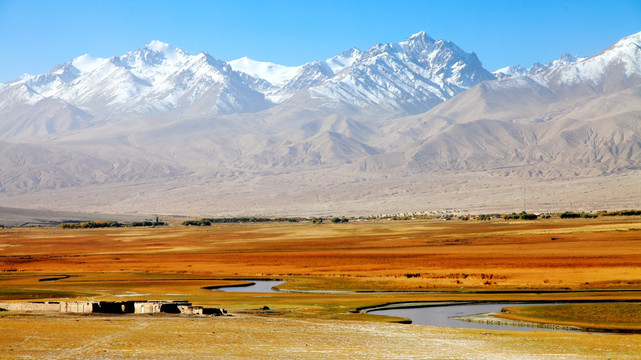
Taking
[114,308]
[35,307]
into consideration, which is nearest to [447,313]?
[114,308]

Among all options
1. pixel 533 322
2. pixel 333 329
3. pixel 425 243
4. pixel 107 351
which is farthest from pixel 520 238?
pixel 107 351

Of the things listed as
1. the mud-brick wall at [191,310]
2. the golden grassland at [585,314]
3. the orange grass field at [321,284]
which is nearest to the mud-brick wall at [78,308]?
the orange grass field at [321,284]

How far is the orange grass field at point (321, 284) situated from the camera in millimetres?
26141

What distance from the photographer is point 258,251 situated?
92.0 m

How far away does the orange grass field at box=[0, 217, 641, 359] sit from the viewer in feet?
85.8

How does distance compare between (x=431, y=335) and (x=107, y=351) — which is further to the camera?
(x=431, y=335)

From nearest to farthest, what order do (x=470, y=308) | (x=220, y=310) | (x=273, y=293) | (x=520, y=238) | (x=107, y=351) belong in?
(x=107, y=351)
(x=220, y=310)
(x=470, y=308)
(x=273, y=293)
(x=520, y=238)

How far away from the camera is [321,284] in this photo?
53562 mm

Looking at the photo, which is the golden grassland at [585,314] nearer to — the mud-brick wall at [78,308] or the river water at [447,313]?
the river water at [447,313]

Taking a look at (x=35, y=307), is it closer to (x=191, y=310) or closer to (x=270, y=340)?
(x=191, y=310)

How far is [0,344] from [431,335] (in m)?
14.1

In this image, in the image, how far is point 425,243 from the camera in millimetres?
96188

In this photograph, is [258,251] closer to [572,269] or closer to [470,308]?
[572,269]

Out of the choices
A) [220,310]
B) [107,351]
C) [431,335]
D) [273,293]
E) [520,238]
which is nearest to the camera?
[107,351]
